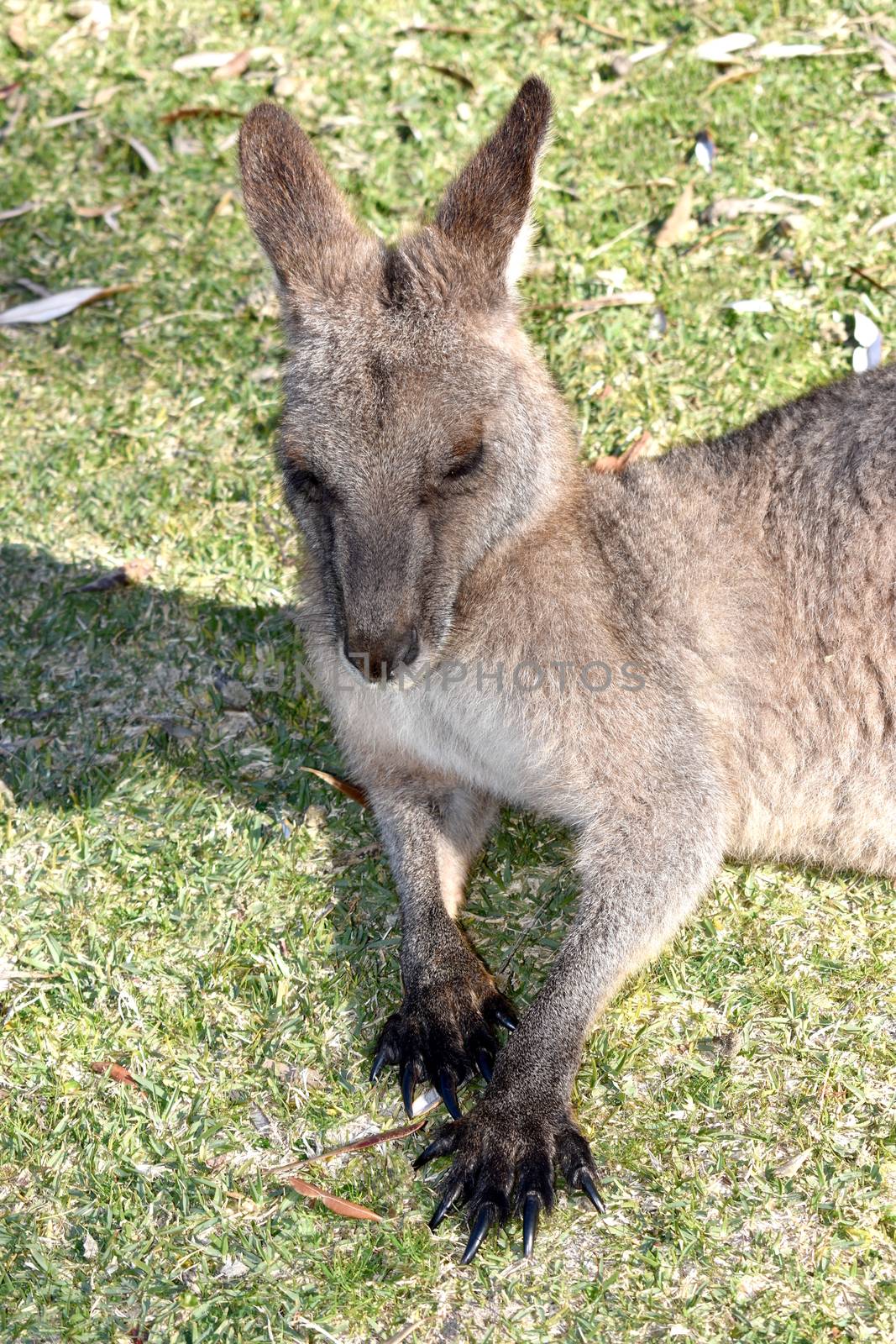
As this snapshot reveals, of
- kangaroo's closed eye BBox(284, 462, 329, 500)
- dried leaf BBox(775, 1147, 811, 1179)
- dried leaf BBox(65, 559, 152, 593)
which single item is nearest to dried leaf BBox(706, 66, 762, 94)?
dried leaf BBox(65, 559, 152, 593)

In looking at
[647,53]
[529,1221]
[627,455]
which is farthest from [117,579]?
[647,53]

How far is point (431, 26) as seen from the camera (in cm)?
644

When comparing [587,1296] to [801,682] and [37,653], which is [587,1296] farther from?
[37,653]

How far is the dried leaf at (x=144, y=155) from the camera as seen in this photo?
20.5 ft

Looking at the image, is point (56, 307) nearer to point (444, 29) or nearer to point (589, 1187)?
point (444, 29)

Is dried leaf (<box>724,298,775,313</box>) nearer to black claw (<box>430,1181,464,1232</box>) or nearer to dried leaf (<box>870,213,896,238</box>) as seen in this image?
dried leaf (<box>870,213,896,238</box>)

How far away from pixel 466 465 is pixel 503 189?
73 cm

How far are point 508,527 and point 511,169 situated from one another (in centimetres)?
91

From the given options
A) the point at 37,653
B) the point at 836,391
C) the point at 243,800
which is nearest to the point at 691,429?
the point at 836,391

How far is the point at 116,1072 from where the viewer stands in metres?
3.59

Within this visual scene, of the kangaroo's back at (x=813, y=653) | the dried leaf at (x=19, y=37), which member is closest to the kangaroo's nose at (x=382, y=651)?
the kangaroo's back at (x=813, y=653)

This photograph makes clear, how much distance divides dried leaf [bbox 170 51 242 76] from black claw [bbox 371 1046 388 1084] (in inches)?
A: 195

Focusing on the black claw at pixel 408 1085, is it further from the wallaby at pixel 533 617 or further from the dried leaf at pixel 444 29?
the dried leaf at pixel 444 29

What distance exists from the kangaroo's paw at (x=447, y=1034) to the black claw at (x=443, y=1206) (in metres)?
0.24
